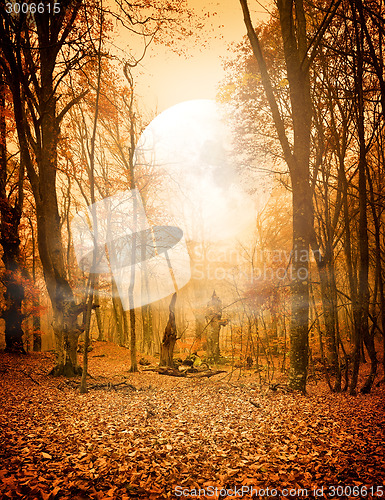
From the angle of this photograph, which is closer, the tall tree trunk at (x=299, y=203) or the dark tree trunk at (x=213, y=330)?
the tall tree trunk at (x=299, y=203)

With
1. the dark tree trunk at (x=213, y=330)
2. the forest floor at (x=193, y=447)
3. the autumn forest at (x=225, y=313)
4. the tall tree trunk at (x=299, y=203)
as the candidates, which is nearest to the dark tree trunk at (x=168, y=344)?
the autumn forest at (x=225, y=313)

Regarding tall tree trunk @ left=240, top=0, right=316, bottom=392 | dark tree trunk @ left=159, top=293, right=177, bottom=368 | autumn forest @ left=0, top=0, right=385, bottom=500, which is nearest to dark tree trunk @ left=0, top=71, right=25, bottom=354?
autumn forest @ left=0, top=0, right=385, bottom=500

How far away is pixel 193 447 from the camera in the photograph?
3.74 metres

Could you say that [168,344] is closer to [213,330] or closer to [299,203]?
[213,330]

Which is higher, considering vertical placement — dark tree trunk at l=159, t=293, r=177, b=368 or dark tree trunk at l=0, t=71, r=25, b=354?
dark tree trunk at l=0, t=71, r=25, b=354

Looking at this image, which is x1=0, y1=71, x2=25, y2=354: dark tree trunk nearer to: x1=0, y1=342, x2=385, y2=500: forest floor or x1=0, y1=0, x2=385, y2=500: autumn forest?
x1=0, y1=0, x2=385, y2=500: autumn forest

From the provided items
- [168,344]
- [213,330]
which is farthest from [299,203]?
[213,330]

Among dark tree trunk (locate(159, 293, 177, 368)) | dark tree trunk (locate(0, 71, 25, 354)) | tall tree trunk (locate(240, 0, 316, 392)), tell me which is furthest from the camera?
dark tree trunk (locate(0, 71, 25, 354))

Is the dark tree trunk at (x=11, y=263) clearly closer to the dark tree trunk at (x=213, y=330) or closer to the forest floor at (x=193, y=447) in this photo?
the forest floor at (x=193, y=447)

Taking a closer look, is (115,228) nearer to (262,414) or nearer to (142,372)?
(142,372)

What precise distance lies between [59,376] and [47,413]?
159 inches

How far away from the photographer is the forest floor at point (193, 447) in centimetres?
276

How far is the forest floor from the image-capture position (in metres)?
2.76

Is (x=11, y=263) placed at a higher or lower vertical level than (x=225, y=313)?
higher
